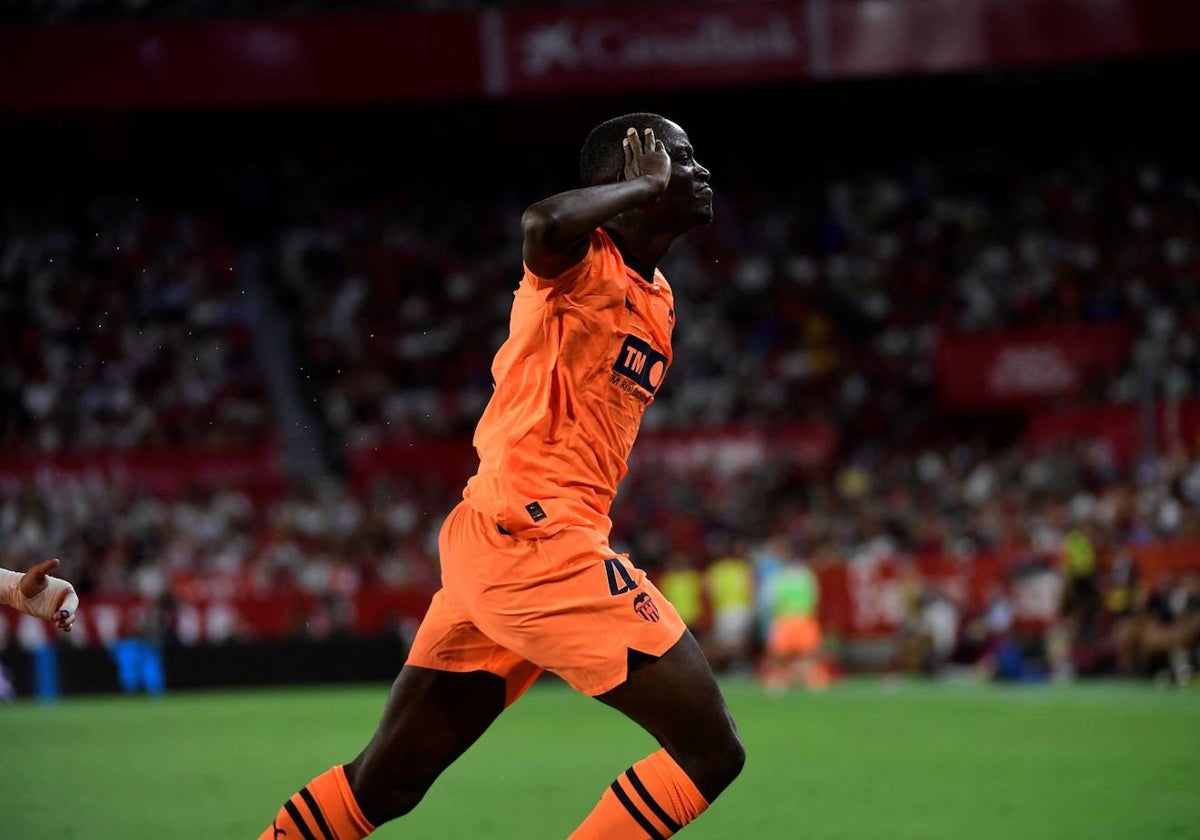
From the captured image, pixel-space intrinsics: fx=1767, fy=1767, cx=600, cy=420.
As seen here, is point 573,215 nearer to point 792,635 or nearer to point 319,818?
point 319,818

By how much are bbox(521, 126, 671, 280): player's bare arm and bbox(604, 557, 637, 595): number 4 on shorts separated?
2.80 ft

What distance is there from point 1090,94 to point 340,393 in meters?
13.8

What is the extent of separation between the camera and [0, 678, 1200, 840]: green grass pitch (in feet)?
27.7

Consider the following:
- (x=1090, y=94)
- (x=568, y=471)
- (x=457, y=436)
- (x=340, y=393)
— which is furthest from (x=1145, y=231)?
(x=568, y=471)

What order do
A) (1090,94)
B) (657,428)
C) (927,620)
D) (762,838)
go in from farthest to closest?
1. (1090,94)
2. (657,428)
3. (927,620)
4. (762,838)

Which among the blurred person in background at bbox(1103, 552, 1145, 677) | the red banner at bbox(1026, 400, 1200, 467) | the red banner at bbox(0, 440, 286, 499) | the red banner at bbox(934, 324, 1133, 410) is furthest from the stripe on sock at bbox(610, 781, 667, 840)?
the red banner at bbox(0, 440, 286, 499)

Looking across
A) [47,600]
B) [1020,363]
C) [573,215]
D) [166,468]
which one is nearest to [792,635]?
[1020,363]

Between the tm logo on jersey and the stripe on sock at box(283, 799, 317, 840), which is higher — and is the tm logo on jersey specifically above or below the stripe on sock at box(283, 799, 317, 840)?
above

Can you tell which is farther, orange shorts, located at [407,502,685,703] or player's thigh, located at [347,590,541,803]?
player's thigh, located at [347,590,541,803]

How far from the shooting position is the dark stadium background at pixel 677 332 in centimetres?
2162

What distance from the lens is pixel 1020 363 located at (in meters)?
26.3

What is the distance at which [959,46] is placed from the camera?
1064 inches

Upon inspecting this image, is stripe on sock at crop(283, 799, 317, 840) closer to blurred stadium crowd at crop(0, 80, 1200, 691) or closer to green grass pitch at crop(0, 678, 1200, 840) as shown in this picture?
green grass pitch at crop(0, 678, 1200, 840)

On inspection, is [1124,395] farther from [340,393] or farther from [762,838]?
[762,838]
